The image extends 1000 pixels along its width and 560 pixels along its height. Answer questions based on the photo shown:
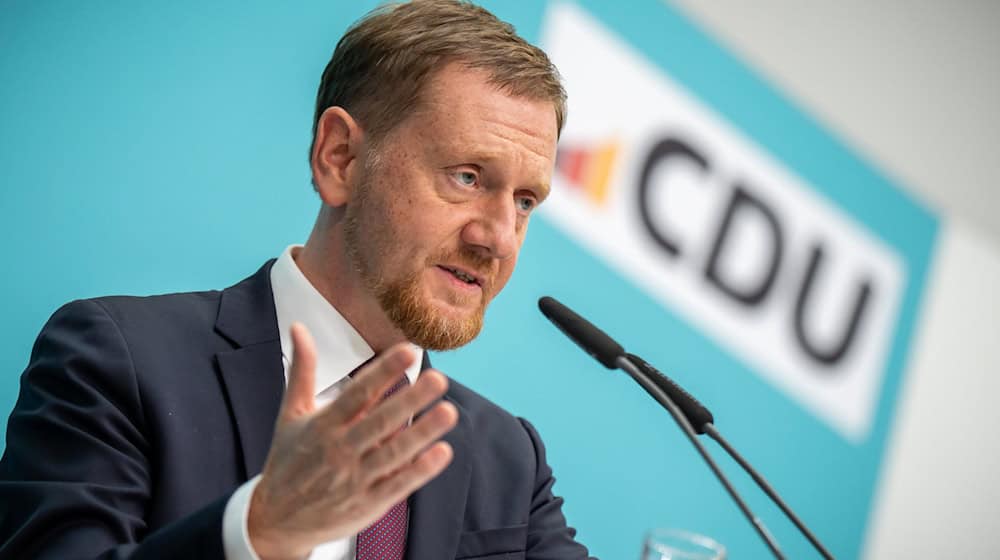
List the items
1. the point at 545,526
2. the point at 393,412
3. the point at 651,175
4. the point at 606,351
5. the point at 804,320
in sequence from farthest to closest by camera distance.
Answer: the point at 804,320 < the point at 651,175 < the point at 545,526 < the point at 606,351 < the point at 393,412

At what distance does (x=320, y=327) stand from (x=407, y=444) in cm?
69

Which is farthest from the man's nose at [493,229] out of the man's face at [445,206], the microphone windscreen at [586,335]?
the microphone windscreen at [586,335]

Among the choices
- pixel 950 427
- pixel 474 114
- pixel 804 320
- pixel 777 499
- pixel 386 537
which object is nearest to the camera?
pixel 777 499

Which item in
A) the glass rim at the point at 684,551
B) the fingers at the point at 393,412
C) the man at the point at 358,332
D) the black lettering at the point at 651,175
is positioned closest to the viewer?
the fingers at the point at 393,412

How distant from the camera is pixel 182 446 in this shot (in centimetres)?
141

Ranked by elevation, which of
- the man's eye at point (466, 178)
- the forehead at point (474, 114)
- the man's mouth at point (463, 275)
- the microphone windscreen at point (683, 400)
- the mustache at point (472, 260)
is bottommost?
the microphone windscreen at point (683, 400)

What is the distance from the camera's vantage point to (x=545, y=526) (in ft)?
6.00

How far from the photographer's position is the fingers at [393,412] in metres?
0.94

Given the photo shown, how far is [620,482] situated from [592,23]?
117cm

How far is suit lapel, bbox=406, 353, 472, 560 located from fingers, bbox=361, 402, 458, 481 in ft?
2.01

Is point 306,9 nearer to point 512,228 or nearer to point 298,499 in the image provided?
point 512,228

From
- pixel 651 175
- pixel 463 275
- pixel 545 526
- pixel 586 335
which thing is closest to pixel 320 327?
pixel 463 275

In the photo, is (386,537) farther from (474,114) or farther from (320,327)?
(474,114)

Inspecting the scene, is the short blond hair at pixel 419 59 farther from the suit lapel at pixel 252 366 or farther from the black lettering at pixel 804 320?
the black lettering at pixel 804 320
